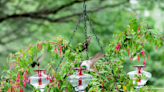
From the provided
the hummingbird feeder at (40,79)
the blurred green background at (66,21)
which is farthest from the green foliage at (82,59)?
the blurred green background at (66,21)

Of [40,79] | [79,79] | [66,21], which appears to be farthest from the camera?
[66,21]

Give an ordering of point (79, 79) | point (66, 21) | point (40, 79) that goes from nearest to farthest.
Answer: point (79, 79) → point (40, 79) → point (66, 21)

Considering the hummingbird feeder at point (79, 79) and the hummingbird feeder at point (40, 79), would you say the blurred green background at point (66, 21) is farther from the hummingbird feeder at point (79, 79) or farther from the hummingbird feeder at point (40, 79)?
the hummingbird feeder at point (79, 79)

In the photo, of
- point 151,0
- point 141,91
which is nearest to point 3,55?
point 151,0

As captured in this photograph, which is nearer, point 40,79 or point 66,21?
point 40,79

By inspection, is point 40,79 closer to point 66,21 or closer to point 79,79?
point 79,79

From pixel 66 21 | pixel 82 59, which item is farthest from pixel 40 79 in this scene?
pixel 66 21

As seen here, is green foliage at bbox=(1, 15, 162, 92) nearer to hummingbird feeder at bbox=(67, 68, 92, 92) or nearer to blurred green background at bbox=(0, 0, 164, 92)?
hummingbird feeder at bbox=(67, 68, 92, 92)

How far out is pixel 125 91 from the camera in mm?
1194

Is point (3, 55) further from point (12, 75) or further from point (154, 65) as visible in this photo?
point (12, 75)

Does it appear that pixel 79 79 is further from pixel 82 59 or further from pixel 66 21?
pixel 66 21

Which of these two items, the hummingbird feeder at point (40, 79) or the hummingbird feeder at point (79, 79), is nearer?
the hummingbird feeder at point (79, 79)

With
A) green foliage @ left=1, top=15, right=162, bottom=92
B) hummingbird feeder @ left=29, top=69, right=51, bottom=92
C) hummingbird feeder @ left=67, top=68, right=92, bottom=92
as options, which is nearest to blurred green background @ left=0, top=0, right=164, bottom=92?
green foliage @ left=1, top=15, right=162, bottom=92

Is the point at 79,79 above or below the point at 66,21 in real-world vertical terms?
below
